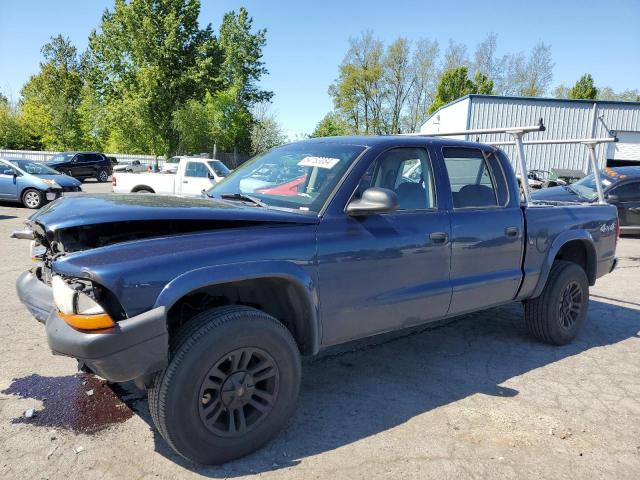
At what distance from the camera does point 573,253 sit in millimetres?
5176

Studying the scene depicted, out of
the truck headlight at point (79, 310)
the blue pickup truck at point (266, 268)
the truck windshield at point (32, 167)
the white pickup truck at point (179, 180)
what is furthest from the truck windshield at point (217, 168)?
the truck headlight at point (79, 310)

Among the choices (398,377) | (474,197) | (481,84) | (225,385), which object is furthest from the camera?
(481,84)

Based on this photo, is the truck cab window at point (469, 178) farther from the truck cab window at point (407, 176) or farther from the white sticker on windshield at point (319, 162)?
the white sticker on windshield at point (319, 162)

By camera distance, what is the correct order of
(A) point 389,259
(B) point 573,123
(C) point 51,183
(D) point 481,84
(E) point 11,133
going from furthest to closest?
1. (E) point 11,133
2. (D) point 481,84
3. (B) point 573,123
4. (C) point 51,183
5. (A) point 389,259

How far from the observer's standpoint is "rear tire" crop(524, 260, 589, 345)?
4652 mm

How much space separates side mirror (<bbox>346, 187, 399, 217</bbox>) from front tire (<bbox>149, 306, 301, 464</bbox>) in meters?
0.87

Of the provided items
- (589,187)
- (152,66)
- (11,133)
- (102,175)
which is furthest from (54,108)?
(589,187)

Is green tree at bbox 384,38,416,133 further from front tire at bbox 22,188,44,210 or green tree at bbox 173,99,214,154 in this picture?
front tire at bbox 22,188,44,210

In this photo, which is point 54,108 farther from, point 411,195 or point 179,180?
point 411,195

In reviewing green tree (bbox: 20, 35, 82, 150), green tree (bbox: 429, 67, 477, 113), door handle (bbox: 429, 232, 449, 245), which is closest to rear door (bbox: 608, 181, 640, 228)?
door handle (bbox: 429, 232, 449, 245)

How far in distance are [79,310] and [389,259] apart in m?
1.88

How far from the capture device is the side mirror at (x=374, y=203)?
9.89 feet

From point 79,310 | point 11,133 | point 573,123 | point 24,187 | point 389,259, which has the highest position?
point 11,133

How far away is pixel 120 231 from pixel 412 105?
58709 millimetres
